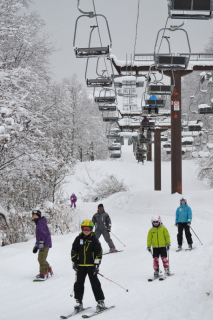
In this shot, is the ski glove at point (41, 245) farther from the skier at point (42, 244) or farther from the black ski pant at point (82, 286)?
the black ski pant at point (82, 286)

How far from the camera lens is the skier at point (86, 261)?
600cm

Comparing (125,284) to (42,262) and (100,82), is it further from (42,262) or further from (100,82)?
(100,82)

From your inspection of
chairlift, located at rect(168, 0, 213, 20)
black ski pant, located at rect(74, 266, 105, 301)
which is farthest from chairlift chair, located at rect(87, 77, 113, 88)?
black ski pant, located at rect(74, 266, 105, 301)

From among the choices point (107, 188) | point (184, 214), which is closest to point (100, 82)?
point (184, 214)

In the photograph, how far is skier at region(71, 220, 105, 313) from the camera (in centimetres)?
600

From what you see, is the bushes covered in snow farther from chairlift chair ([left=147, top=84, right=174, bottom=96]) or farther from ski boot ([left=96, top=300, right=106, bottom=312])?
ski boot ([left=96, top=300, right=106, bottom=312])

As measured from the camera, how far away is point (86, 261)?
6.08m

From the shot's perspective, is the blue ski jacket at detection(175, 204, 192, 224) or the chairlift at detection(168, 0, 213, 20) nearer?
the chairlift at detection(168, 0, 213, 20)

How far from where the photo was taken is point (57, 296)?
7.24 metres

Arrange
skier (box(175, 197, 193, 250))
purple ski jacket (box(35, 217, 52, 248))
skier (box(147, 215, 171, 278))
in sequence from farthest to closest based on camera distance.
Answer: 1. skier (box(175, 197, 193, 250))
2. purple ski jacket (box(35, 217, 52, 248))
3. skier (box(147, 215, 171, 278))

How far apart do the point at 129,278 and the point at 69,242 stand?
16.6ft

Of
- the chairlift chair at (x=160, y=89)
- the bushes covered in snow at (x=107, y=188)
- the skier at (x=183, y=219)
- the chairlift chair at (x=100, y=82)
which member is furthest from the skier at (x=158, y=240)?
the bushes covered in snow at (x=107, y=188)

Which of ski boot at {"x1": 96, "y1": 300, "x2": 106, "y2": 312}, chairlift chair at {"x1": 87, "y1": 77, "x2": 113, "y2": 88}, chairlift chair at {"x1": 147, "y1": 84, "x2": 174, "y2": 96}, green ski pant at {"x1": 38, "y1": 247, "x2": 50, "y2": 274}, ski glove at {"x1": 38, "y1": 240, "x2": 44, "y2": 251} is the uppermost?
chairlift chair at {"x1": 87, "y1": 77, "x2": 113, "y2": 88}

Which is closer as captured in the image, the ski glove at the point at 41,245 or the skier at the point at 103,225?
the ski glove at the point at 41,245
